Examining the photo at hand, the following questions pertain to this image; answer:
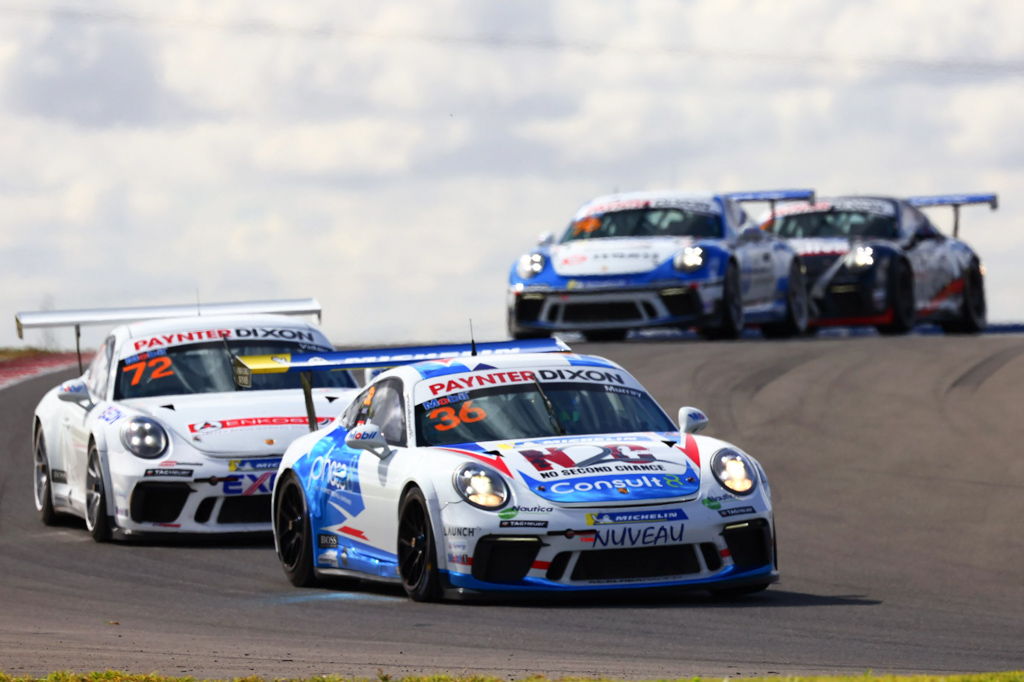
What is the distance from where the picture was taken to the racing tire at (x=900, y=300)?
76.1 feet

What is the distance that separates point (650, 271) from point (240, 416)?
332 inches

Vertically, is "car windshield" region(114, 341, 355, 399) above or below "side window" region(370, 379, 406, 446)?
below

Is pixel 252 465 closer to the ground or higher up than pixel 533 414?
closer to the ground

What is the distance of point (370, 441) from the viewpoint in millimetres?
9867

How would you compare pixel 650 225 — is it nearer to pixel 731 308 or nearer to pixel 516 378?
pixel 731 308

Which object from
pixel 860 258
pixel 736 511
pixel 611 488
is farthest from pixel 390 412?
pixel 860 258

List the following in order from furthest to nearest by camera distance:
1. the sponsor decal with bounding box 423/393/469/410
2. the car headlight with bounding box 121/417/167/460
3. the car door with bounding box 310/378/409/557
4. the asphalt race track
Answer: the car headlight with bounding box 121/417/167/460
the sponsor decal with bounding box 423/393/469/410
the car door with bounding box 310/378/409/557
the asphalt race track

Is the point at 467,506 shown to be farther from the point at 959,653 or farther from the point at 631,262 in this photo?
the point at 631,262

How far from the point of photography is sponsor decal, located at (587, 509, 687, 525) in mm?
9062

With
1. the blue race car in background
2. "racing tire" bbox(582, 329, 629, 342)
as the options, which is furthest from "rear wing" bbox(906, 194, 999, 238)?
"racing tire" bbox(582, 329, 629, 342)

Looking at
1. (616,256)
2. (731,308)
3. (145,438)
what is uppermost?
(145,438)

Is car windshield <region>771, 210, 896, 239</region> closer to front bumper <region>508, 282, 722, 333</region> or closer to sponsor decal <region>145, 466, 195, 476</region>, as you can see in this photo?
front bumper <region>508, 282, 722, 333</region>

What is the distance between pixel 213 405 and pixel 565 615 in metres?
4.51

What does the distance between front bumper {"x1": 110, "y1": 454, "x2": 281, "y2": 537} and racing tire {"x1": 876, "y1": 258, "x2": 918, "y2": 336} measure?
1238 cm
